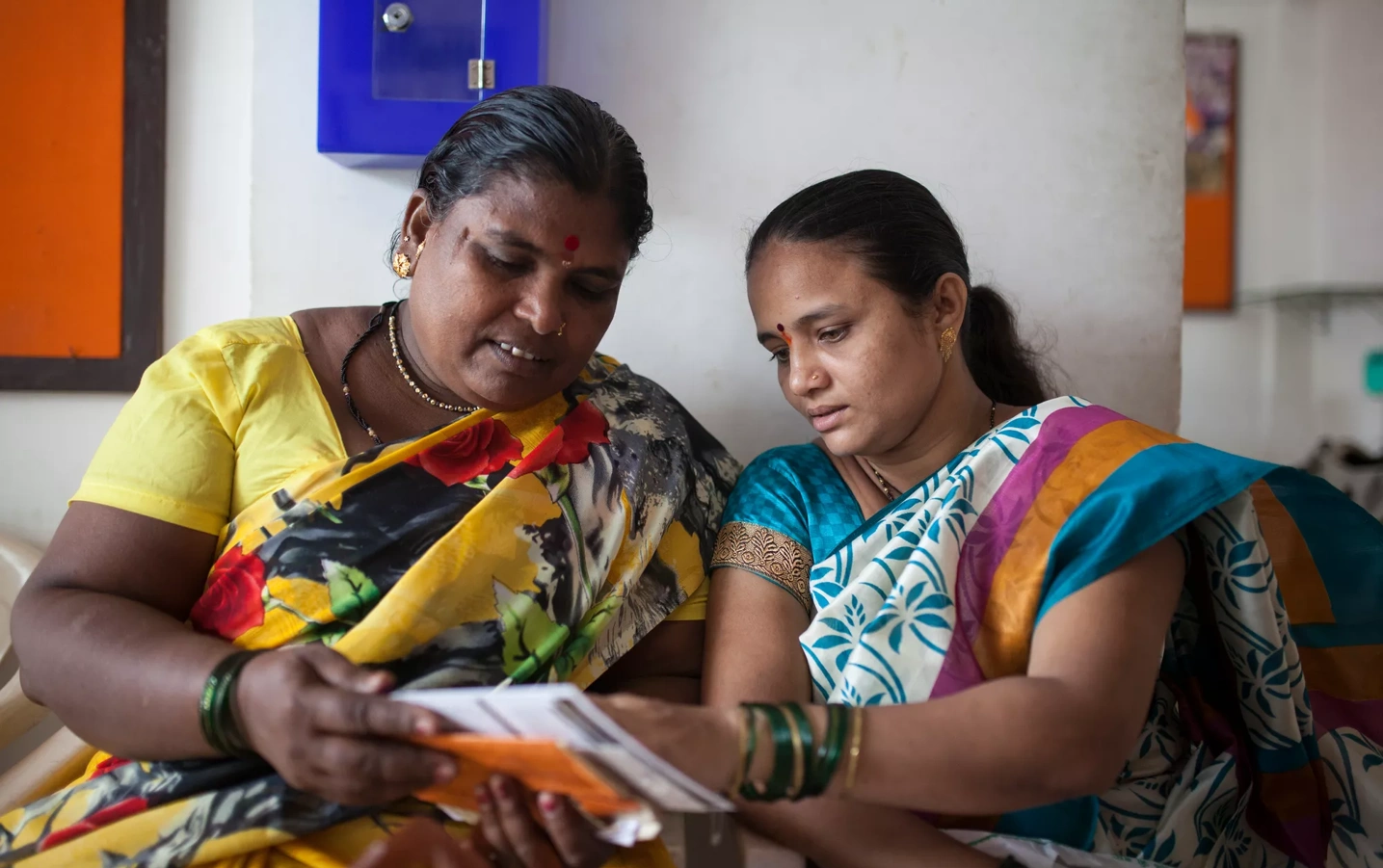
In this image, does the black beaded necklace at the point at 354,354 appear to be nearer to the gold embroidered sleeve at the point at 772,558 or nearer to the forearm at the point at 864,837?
the gold embroidered sleeve at the point at 772,558

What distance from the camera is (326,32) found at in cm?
166

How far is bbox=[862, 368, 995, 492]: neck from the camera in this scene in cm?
147

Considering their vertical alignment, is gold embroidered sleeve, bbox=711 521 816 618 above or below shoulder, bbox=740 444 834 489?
below

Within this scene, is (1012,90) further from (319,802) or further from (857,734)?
(319,802)

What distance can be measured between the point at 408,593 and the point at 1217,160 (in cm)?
432

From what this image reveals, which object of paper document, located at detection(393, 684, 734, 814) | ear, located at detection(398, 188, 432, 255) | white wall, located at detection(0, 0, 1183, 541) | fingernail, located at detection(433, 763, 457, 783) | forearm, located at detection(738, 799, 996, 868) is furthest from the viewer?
white wall, located at detection(0, 0, 1183, 541)

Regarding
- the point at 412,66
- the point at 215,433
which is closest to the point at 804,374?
the point at 215,433

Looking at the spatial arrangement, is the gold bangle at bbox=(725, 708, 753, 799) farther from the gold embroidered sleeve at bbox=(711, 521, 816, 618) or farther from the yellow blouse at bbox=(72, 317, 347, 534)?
the yellow blouse at bbox=(72, 317, 347, 534)

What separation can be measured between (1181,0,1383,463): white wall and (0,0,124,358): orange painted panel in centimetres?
420

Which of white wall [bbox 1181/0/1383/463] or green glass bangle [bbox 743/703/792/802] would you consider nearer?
green glass bangle [bbox 743/703/792/802]

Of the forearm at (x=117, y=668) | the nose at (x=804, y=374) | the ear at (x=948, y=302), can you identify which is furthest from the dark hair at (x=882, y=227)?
the forearm at (x=117, y=668)

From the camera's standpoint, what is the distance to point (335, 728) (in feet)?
2.89

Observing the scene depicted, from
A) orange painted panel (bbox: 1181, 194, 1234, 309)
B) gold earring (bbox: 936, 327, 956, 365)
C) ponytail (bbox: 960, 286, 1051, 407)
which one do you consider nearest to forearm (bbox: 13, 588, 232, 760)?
gold earring (bbox: 936, 327, 956, 365)

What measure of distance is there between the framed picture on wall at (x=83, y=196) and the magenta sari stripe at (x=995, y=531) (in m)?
1.57
